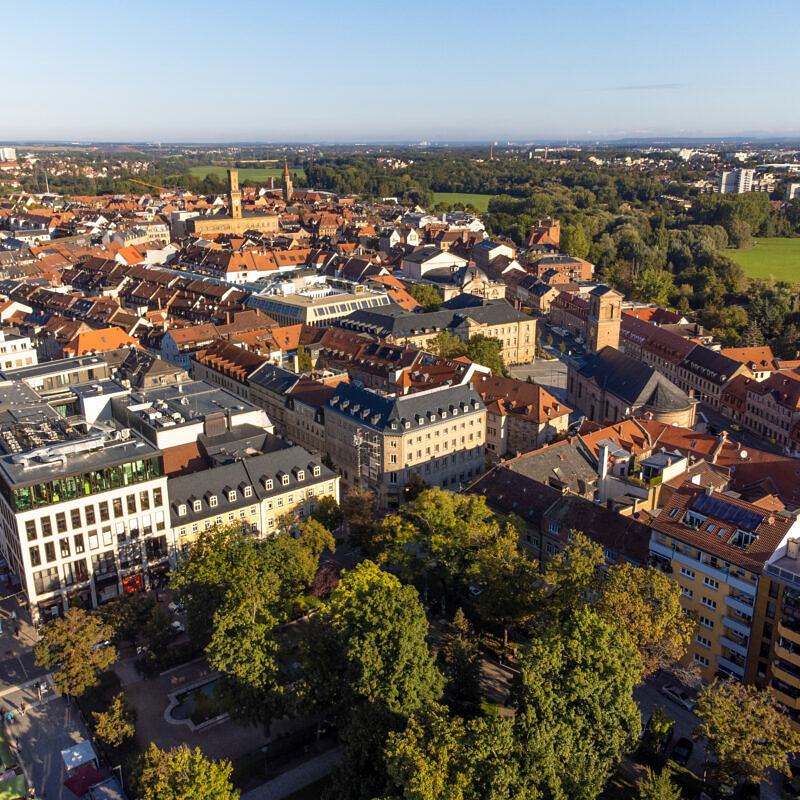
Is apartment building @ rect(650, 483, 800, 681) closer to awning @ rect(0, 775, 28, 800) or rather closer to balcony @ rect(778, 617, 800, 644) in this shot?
balcony @ rect(778, 617, 800, 644)

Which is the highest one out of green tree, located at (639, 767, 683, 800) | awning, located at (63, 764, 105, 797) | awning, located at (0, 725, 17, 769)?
green tree, located at (639, 767, 683, 800)

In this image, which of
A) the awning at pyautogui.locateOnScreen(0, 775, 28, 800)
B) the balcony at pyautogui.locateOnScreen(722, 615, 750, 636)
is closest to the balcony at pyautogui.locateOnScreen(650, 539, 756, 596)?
the balcony at pyautogui.locateOnScreen(722, 615, 750, 636)

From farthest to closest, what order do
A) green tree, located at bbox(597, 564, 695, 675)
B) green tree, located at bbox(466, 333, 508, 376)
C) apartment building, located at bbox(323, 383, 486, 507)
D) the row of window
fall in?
green tree, located at bbox(466, 333, 508, 376), apartment building, located at bbox(323, 383, 486, 507), the row of window, green tree, located at bbox(597, 564, 695, 675)

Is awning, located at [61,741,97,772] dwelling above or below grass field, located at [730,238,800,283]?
below

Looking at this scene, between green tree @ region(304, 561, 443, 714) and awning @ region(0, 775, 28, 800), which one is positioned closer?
awning @ region(0, 775, 28, 800)

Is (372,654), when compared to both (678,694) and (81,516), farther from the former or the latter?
(81,516)
